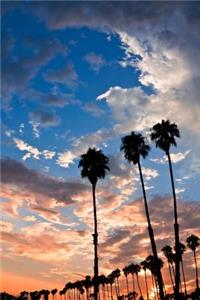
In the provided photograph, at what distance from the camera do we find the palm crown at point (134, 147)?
57594 mm

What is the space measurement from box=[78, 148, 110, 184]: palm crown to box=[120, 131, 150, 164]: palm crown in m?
4.26

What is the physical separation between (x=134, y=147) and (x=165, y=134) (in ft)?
14.8

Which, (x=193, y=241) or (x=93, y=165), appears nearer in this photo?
(x=93, y=165)

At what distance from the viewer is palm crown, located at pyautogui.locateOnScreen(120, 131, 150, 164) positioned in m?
57.6

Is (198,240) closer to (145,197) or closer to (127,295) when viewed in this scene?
(145,197)

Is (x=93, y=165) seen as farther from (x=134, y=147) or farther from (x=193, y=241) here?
(x=193, y=241)

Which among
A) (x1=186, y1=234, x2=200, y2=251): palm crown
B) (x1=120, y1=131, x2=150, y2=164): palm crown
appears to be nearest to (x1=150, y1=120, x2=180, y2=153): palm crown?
(x1=120, y1=131, x2=150, y2=164): palm crown

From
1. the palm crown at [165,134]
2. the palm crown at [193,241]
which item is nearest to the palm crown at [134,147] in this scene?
the palm crown at [165,134]

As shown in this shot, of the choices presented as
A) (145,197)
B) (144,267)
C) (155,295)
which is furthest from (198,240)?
(145,197)

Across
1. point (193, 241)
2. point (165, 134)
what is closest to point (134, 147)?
point (165, 134)

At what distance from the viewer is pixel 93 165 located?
181 ft

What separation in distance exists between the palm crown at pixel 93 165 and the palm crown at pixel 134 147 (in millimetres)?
4255

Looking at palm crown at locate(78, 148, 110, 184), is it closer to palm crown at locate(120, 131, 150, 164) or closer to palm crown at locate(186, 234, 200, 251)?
palm crown at locate(120, 131, 150, 164)

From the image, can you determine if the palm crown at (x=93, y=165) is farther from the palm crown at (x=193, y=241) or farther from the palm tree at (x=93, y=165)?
the palm crown at (x=193, y=241)
